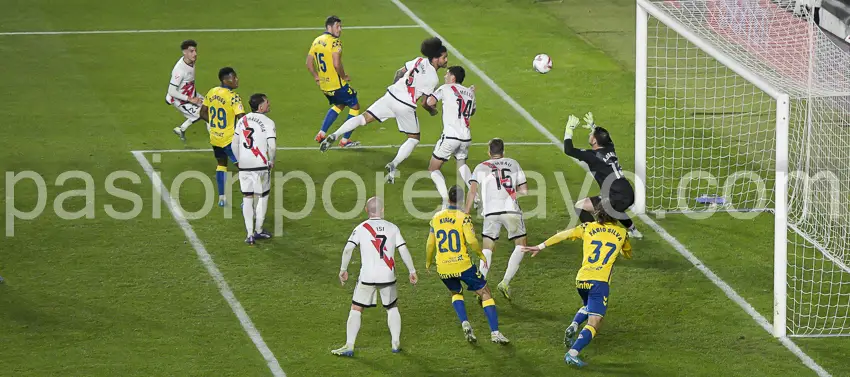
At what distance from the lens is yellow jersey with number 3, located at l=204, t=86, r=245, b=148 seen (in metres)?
16.0

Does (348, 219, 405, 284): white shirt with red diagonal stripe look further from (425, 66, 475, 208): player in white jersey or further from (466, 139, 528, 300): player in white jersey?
(425, 66, 475, 208): player in white jersey

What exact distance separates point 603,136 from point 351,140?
635 cm

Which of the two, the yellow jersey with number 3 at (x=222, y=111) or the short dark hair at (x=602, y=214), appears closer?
the short dark hair at (x=602, y=214)

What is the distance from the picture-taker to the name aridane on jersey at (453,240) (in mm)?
12367

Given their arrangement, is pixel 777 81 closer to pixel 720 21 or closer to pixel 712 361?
pixel 720 21

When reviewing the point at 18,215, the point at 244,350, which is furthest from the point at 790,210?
the point at 18,215

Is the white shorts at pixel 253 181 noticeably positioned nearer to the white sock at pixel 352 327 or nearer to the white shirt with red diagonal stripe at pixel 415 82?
the white shirt with red diagonal stripe at pixel 415 82

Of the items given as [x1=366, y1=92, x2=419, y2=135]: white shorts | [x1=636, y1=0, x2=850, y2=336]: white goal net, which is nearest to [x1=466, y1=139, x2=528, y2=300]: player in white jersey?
[x1=636, y1=0, x2=850, y2=336]: white goal net

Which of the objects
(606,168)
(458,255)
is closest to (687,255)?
(606,168)

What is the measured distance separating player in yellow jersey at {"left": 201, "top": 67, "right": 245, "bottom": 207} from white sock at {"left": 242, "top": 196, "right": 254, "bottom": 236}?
1351 mm

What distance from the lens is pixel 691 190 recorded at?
1772cm

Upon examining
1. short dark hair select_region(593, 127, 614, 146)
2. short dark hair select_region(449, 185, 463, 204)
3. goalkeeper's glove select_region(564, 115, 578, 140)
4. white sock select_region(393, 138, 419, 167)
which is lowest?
short dark hair select_region(449, 185, 463, 204)

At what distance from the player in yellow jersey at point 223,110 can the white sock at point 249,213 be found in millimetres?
1351

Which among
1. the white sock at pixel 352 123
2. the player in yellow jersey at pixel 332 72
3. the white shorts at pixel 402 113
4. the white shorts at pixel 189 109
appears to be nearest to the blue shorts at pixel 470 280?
the white shorts at pixel 402 113
